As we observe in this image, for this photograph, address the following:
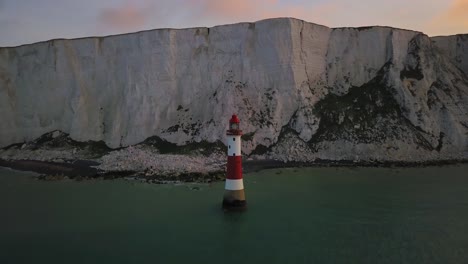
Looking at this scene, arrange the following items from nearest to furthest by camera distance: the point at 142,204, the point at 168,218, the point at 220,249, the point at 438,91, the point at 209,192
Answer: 1. the point at 220,249
2. the point at 168,218
3. the point at 142,204
4. the point at 209,192
5. the point at 438,91

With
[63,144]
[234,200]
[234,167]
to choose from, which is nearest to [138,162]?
[63,144]

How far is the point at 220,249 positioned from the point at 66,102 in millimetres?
22830

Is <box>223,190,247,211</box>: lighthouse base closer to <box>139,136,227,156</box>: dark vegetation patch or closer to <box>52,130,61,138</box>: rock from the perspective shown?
<box>139,136,227,156</box>: dark vegetation patch

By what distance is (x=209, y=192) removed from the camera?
15.9 meters

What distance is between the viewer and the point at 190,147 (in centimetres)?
2423

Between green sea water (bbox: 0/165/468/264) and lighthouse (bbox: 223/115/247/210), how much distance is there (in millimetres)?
421

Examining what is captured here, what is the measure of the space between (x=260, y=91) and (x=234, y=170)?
47.9 feet

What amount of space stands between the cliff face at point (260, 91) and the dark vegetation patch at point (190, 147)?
428 mm

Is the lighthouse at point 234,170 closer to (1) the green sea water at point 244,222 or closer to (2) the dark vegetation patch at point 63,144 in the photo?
(1) the green sea water at point 244,222

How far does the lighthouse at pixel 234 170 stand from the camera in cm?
1262

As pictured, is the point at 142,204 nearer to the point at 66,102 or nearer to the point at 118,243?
the point at 118,243

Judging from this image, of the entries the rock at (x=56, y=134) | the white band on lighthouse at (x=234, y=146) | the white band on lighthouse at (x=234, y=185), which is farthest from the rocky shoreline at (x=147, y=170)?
the white band on lighthouse at (x=234, y=146)

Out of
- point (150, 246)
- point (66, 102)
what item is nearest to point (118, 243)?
point (150, 246)

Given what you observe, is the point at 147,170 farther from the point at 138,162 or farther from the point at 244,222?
the point at 244,222
